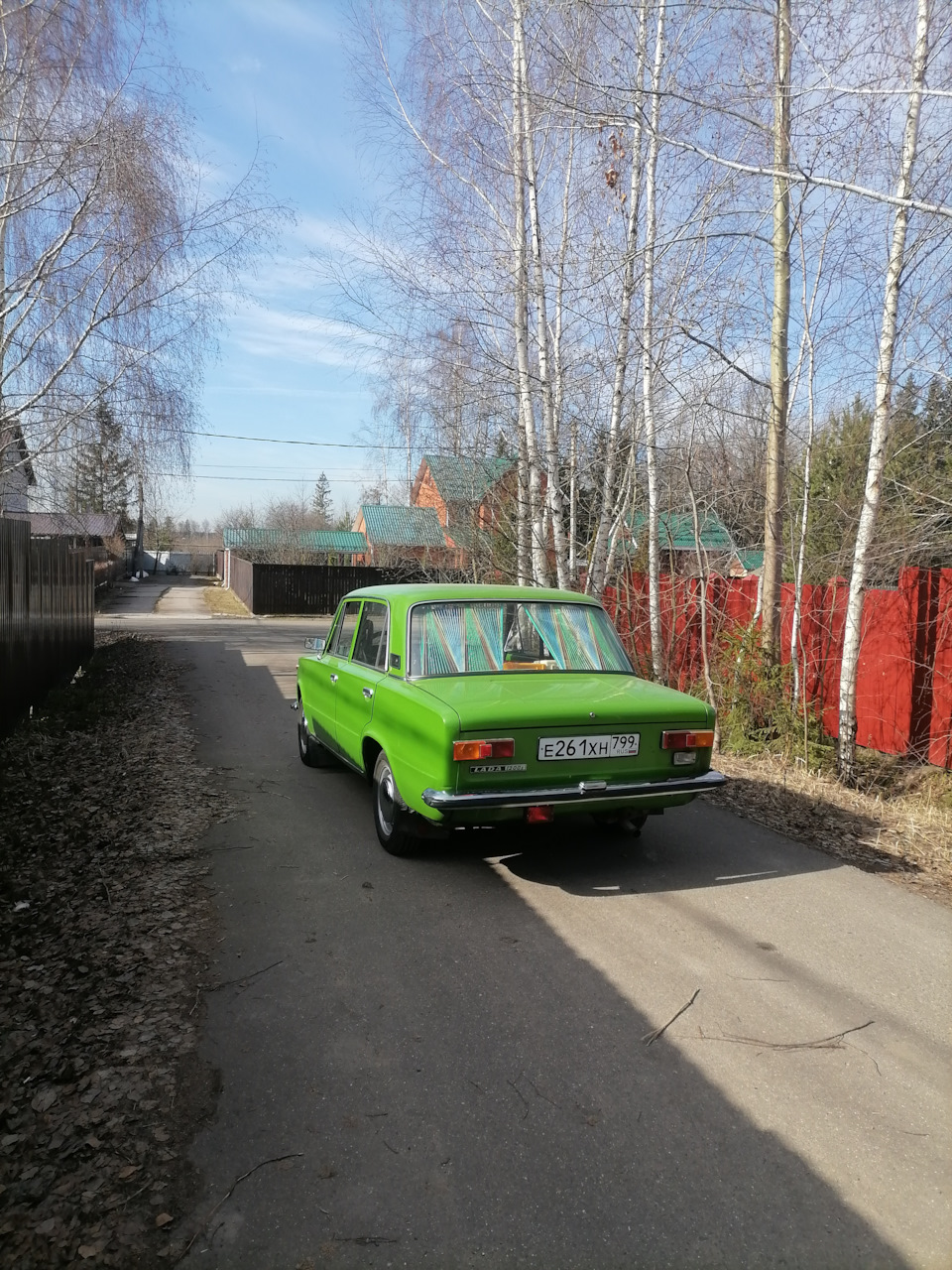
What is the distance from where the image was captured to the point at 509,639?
5.52 m

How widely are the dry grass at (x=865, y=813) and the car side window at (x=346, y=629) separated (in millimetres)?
3271

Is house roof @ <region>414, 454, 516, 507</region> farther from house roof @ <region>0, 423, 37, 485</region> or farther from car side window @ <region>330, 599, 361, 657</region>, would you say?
house roof @ <region>0, 423, 37, 485</region>

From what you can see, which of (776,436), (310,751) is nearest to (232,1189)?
(310,751)

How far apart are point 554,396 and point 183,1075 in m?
9.22

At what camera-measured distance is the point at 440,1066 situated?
9.89 feet

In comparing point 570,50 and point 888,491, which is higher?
point 570,50

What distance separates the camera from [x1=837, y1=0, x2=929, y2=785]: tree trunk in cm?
642

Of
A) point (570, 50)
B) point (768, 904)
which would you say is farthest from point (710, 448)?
point (768, 904)

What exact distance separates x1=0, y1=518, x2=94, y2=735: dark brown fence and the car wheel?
15.3 ft

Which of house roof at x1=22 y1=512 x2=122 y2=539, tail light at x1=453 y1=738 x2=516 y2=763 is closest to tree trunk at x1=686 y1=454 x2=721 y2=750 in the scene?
tail light at x1=453 y1=738 x2=516 y2=763

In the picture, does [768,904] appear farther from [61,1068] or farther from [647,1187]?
[61,1068]

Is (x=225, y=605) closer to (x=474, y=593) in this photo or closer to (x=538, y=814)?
(x=474, y=593)

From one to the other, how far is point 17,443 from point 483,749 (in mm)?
10997

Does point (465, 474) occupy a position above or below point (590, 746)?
above
